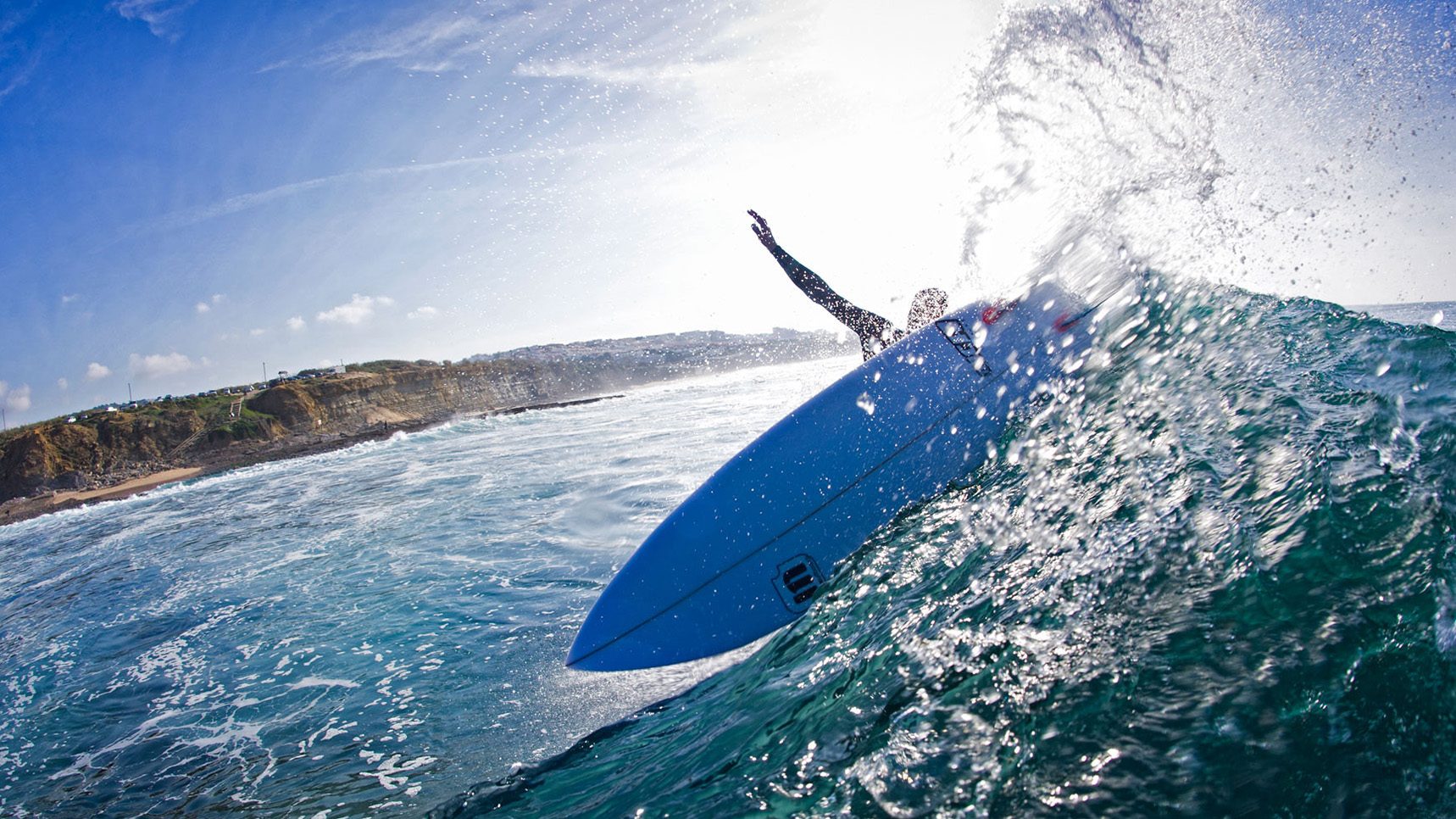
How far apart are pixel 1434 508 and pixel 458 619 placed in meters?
5.97

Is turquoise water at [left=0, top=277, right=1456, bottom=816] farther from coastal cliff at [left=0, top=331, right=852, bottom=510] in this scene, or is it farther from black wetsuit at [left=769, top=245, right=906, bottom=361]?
coastal cliff at [left=0, top=331, right=852, bottom=510]

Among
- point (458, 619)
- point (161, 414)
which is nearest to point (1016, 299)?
point (458, 619)

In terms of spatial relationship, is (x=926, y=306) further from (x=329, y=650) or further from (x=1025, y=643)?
(x=329, y=650)

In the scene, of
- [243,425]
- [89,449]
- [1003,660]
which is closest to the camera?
[1003,660]

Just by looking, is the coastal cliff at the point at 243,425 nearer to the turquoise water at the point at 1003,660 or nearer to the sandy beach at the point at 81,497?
the sandy beach at the point at 81,497

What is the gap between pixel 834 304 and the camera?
627 cm

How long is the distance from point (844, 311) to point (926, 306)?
87cm

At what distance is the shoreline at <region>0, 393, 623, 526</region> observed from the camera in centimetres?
2575

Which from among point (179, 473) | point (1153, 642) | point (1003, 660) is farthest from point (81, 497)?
point (1153, 642)

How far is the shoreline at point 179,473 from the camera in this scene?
84.5 ft

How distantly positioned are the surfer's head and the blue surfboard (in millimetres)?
1319

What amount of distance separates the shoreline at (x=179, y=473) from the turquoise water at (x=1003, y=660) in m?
27.2

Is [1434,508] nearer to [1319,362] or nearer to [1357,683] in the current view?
[1357,683]

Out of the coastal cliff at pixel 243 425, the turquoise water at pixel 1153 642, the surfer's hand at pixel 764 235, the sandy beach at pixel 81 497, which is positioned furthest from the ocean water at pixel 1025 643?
the coastal cliff at pixel 243 425
